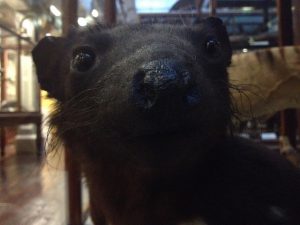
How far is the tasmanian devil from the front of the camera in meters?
0.92

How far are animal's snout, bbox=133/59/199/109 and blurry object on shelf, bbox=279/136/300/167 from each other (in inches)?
45.0

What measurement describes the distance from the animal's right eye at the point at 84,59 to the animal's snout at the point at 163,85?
0.33m

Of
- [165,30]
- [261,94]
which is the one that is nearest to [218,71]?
[165,30]

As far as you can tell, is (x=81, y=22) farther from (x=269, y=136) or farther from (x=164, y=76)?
(x=269, y=136)

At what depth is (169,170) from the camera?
3.49ft

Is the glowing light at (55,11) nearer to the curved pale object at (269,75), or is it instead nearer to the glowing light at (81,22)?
the glowing light at (81,22)

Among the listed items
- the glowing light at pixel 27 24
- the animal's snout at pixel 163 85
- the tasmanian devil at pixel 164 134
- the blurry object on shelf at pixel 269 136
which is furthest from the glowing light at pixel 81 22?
the glowing light at pixel 27 24

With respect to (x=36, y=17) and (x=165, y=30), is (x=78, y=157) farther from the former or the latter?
(x=36, y=17)

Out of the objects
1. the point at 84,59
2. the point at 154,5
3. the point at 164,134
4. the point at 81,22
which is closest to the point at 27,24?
the point at 154,5

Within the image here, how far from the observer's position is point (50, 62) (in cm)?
150

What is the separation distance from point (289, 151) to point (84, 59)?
1.18 m

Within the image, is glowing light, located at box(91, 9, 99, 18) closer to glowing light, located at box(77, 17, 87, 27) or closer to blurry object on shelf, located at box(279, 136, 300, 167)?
glowing light, located at box(77, 17, 87, 27)

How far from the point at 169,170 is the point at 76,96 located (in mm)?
322

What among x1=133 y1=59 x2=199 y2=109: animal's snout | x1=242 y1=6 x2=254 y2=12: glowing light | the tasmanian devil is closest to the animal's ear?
the tasmanian devil
